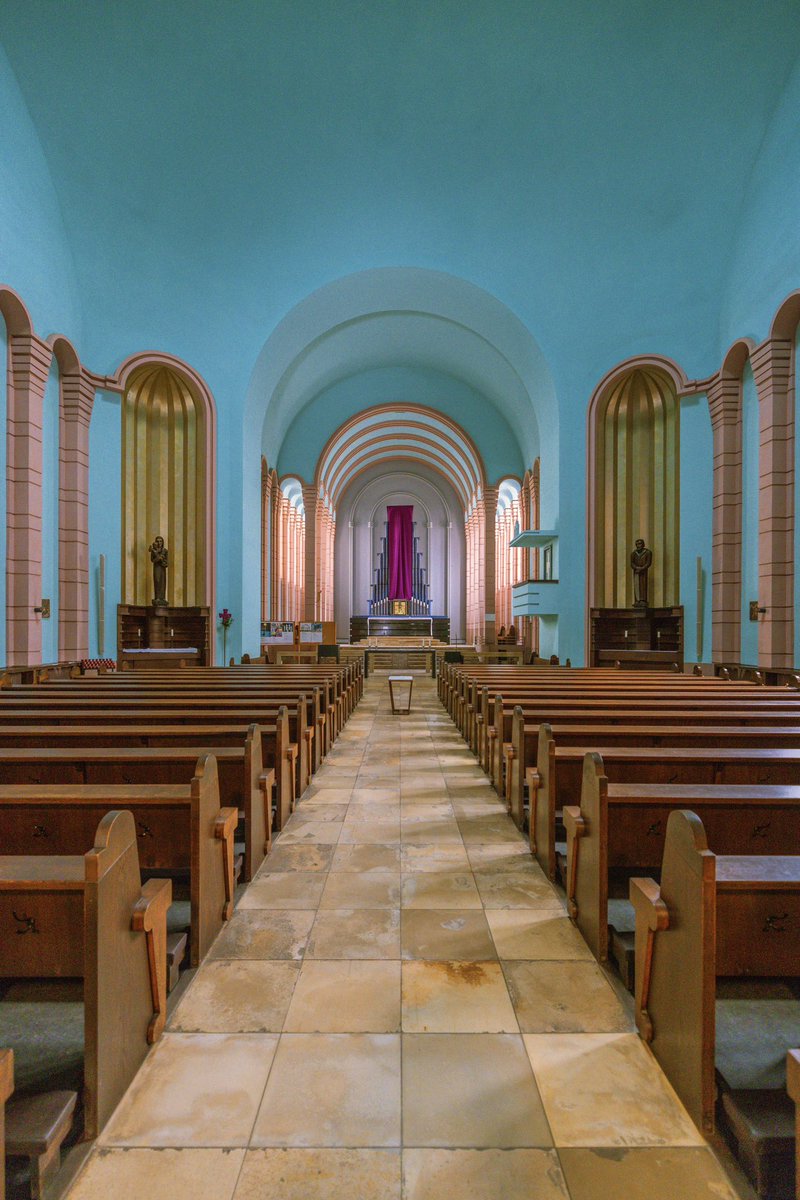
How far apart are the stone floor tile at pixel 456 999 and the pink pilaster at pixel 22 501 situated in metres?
7.04

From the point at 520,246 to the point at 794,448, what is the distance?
4995 millimetres

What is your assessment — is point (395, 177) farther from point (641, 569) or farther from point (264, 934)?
point (264, 934)

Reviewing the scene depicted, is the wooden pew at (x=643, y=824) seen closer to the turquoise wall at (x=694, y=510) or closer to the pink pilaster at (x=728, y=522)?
the pink pilaster at (x=728, y=522)

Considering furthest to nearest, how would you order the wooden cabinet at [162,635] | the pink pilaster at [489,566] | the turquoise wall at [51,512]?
the pink pilaster at [489,566] → the wooden cabinet at [162,635] → the turquoise wall at [51,512]

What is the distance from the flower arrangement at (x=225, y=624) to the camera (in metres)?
10.2

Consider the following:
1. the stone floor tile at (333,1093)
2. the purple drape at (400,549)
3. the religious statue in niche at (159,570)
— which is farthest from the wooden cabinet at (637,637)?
the purple drape at (400,549)

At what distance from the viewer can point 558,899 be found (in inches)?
106

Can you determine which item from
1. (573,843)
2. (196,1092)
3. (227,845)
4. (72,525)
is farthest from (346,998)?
(72,525)

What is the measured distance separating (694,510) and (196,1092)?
32.6ft

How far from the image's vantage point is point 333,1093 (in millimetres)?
1571

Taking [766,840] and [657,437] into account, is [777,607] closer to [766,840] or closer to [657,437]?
[657,437]

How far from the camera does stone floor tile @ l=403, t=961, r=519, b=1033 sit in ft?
6.06

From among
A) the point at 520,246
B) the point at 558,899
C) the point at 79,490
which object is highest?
the point at 520,246

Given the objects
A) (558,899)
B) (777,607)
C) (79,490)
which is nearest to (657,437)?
(777,607)
